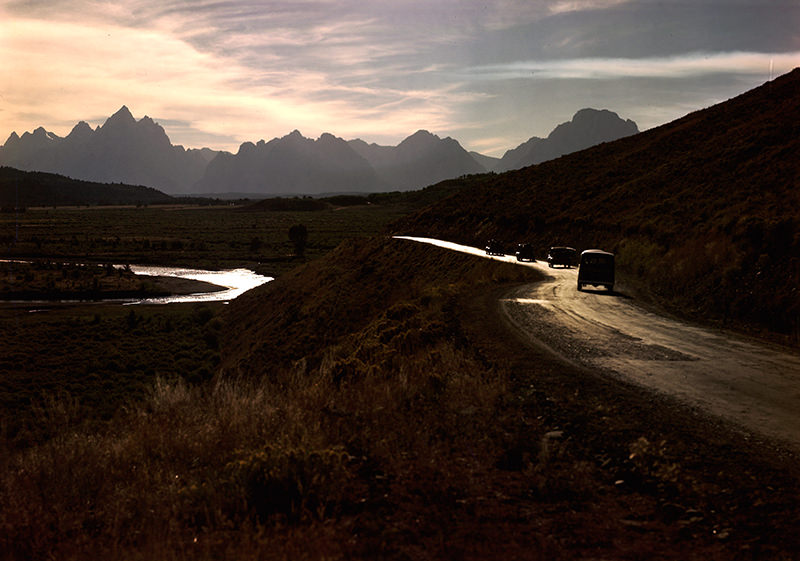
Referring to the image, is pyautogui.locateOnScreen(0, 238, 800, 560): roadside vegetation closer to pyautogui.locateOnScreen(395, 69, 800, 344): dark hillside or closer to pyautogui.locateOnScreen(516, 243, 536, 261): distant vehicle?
pyautogui.locateOnScreen(395, 69, 800, 344): dark hillside

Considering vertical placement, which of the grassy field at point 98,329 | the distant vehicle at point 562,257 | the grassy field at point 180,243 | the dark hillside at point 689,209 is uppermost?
the dark hillside at point 689,209

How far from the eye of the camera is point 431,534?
550 cm

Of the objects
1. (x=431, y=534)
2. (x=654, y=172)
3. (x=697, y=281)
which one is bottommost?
(x=431, y=534)

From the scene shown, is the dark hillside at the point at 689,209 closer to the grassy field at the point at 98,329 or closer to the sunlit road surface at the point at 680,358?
the sunlit road surface at the point at 680,358

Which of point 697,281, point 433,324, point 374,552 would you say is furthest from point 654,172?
point 374,552

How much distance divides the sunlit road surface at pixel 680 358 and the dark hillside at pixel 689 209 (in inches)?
122

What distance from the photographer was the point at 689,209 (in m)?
38.4

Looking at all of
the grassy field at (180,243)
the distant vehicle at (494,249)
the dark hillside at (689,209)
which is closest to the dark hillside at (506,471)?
the dark hillside at (689,209)

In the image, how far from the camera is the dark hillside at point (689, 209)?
21.6 metres

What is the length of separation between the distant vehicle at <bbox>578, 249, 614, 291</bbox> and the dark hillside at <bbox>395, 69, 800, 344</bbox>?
2.38 meters

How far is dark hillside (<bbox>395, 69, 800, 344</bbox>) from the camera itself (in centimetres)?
2164

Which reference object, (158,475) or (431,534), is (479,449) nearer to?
(431,534)

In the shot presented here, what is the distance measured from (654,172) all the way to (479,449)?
54400 mm

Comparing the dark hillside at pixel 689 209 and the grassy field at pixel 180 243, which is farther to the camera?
the grassy field at pixel 180 243
